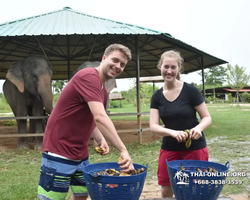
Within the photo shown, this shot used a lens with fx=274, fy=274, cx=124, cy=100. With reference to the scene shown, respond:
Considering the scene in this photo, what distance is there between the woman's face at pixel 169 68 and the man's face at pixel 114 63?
491 mm

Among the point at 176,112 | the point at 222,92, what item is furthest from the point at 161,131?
the point at 222,92

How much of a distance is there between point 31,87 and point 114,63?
223 inches

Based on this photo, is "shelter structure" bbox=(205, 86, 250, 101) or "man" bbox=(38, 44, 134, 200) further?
"shelter structure" bbox=(205, 86, 250, 101)

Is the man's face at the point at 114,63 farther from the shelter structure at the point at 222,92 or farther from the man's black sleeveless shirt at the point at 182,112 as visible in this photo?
the shelter structure at the point at 222,92

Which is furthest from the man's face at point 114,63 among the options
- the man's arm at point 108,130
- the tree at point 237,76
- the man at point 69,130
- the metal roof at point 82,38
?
the tree at point 237,76

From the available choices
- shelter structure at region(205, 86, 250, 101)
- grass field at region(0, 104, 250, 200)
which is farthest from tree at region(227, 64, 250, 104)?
grass field at region(0, 104, 250, 200)

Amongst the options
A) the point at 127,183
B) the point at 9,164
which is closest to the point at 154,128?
the point at 127,183

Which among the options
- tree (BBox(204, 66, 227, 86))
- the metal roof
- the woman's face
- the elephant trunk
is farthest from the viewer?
tree (BBox(204, 66, 227, 86))

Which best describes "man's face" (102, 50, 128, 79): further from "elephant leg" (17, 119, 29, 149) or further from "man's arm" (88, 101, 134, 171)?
"elephant leg" (17, 119, 29, 149)

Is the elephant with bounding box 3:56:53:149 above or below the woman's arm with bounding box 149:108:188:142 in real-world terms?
above

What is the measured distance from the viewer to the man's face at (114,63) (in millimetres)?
2086

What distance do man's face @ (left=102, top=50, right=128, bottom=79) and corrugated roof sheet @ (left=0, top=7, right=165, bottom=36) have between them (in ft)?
17.2

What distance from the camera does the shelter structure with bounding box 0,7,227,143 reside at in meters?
7.32

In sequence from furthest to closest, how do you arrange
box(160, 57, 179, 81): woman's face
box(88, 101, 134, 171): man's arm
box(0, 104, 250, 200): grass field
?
box(0, 104, 250, 200): grass field
box(160, 57, 179, 81): woman's face
box(88, 101, 134, 171): man's arm
